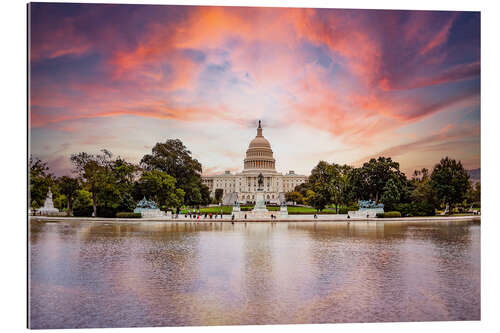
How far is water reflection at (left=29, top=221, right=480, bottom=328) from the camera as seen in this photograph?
895 cm

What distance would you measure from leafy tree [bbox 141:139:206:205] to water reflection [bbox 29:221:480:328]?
27136 millimetres

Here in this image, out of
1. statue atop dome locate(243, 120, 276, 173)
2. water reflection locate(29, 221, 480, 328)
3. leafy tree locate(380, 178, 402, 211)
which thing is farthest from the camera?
statue atop dome locate(243, 120, 276, 173)

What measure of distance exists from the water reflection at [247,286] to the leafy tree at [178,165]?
1068 inches

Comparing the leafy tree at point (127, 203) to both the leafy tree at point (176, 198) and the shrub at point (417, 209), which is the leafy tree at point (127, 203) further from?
the shrub at point (417, 209)

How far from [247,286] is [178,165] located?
3413 cm

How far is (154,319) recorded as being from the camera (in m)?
8.74

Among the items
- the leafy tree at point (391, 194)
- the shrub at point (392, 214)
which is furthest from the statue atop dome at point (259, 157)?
the shrub at point (392, 214)

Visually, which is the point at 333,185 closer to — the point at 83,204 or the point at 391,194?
the point at 391,194

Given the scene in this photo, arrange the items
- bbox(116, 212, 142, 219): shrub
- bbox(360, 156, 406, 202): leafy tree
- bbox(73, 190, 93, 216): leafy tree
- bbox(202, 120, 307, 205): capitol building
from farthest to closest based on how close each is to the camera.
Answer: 1. bbox(202, 120, 307, 205): capitol building
2. bbox(360, 156, 406, 202): leafy tree
3. bbox(73, 190, 93, 216): leafy tree
4. bbox(116, 212, 142, 219): shrub

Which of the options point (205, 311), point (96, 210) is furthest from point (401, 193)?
point (205, 311)

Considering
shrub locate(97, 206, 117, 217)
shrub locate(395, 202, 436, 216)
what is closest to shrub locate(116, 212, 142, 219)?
shrub locate(97, 206, 117, 217)

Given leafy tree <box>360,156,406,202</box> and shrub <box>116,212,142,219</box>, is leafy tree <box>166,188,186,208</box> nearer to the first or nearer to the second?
shrub <box>116,212,142,219</box>

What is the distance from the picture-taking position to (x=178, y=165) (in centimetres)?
4344
